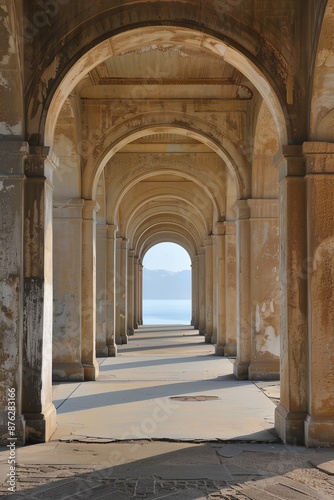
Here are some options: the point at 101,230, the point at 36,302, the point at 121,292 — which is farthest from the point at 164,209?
the point at 36,302

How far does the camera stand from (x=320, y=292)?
7988mm

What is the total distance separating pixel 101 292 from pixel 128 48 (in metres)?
9.83

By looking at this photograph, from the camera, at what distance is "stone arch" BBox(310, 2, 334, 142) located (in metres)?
8.00

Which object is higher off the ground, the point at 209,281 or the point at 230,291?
the point at 209,281

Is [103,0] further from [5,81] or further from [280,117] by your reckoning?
[280,117]

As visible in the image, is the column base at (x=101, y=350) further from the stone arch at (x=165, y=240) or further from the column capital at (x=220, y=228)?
the stone arch at (x=165, y=240)

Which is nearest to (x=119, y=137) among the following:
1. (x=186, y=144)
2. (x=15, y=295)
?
(x=186, y=144)

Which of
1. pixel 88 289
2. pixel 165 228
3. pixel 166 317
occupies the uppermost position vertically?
pixel 165 228

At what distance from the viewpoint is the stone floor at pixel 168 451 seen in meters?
6.05

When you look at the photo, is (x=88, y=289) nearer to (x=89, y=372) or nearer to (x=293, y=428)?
(x=89, y=372)

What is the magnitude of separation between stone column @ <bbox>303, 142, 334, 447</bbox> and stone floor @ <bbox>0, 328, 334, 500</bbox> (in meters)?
0.41

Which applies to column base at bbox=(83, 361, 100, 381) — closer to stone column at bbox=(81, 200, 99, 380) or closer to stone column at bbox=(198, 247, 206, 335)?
stone column at bbox=(81, 200, 99, 380)

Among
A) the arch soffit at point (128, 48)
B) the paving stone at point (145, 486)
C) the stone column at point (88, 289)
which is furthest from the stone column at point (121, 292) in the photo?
the paving stone at point (145, 486)

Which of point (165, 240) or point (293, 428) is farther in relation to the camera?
point (165, 240)
